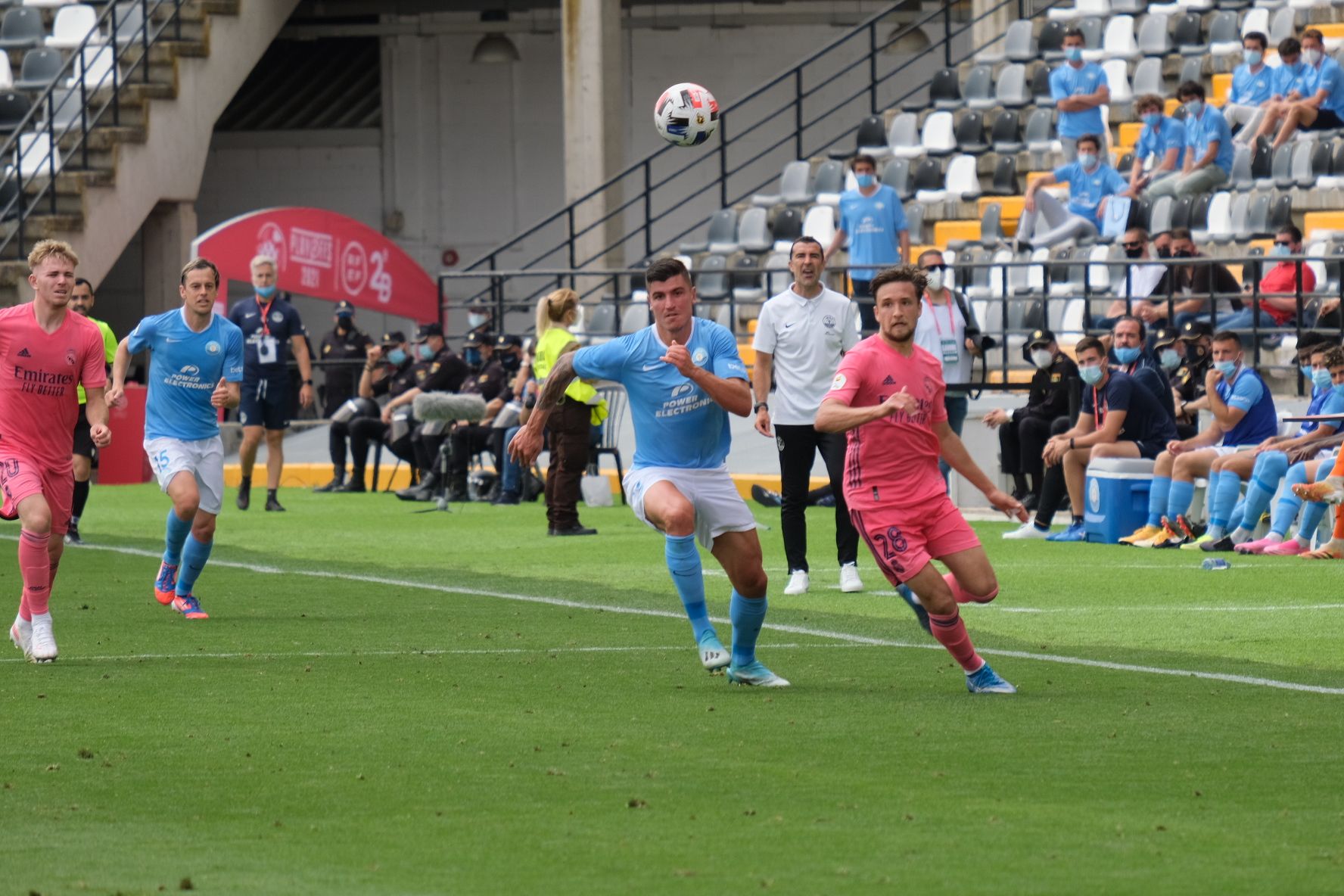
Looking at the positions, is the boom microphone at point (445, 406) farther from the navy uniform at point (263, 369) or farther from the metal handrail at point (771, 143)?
the metal handrail at point (771, 143)

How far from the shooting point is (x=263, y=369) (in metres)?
19.9

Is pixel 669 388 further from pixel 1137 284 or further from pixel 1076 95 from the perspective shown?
pixel 1076 95

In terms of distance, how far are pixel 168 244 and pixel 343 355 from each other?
5.05 metres

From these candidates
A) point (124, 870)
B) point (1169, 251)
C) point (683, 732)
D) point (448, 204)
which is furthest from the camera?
point (448, 204)

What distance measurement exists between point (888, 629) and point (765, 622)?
69 centimetres

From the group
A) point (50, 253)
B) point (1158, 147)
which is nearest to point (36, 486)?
point (50, 253)

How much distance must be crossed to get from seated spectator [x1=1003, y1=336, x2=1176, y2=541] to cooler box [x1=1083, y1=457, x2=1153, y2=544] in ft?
0.44

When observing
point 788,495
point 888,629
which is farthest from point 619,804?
point 788,495

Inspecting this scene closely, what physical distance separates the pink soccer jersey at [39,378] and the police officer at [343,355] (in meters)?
17.3

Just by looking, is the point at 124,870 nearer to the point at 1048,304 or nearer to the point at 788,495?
the point at 788,495

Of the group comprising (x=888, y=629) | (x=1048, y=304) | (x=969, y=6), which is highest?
(x=969, y=6)

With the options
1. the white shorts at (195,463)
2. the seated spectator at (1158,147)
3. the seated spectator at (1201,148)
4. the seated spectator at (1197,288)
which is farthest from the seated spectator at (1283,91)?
the white shorts at (195,463)

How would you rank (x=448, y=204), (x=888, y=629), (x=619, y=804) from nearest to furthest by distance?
(x=619, y=804)
(x=888, y=629)
(x=448, y=204)

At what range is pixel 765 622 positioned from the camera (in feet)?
37.9
